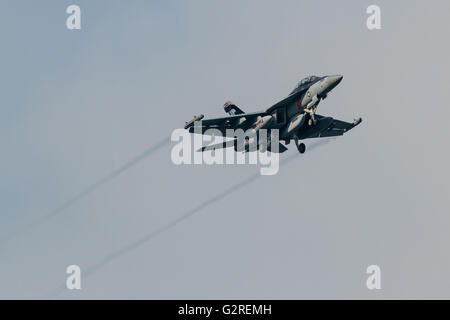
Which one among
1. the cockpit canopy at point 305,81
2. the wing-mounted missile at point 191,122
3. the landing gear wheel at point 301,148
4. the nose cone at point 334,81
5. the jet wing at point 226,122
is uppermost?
the cockpit canopy at point 305,81

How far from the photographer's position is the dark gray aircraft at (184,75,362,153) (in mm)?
67938

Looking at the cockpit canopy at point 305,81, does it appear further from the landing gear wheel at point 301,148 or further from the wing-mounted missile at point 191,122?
the wing-mounted missile at point 191,122

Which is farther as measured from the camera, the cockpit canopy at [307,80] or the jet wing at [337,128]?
the jet wing at [337,128]

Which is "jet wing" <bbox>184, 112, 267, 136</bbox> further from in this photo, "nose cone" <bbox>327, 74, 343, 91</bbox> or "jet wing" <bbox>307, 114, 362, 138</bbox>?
"jet wing" <bbox>307, 114, 362, 138</bbox>

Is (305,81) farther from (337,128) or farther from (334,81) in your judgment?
(337,128)

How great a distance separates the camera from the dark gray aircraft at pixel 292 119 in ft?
223

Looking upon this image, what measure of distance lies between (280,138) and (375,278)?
1233cm

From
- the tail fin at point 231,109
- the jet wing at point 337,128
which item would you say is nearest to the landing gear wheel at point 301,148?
the jet wing at point 337,128
